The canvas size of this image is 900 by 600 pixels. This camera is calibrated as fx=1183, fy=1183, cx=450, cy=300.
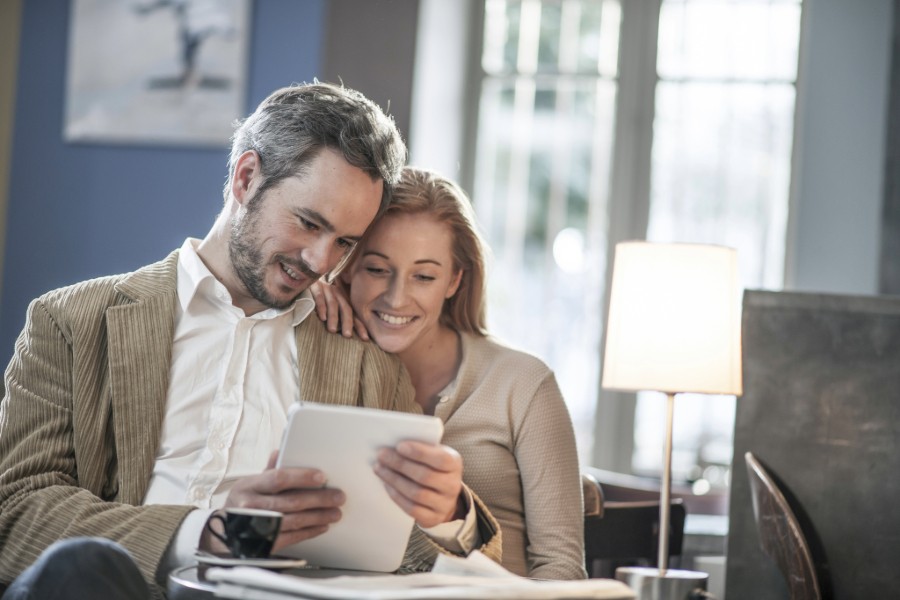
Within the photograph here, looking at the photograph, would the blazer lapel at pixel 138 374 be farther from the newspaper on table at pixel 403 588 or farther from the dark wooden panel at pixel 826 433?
the dark wooden panel at pixel 826 433

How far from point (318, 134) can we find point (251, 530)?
0.85 meters

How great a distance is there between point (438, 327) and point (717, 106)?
9.73 ft

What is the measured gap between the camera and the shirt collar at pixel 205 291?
2148mm

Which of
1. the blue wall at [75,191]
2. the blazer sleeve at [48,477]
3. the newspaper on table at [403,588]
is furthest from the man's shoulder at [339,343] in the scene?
the blue wall at [75,191]

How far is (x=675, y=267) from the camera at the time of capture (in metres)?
2.42

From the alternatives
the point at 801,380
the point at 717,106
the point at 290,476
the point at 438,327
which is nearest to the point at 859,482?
the point at 801,380

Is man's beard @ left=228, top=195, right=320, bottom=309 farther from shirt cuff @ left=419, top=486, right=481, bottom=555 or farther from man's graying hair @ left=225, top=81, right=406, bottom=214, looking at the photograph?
shirt cuff @ left=419, top=486, right=481, bottom=555

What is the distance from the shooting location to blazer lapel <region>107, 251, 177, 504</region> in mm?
2004

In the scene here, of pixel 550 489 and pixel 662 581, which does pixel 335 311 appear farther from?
pixel 662 581

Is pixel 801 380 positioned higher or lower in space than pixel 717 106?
lower

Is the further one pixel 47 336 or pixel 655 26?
pixel 655 26

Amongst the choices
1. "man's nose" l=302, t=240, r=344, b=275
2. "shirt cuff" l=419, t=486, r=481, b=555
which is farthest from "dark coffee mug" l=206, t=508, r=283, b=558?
"man's nose" l=302, t=240, r=344, b=275

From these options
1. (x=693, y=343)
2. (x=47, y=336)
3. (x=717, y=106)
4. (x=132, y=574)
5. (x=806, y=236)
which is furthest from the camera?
(x=717, y=106)

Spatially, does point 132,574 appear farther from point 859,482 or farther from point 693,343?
point 859,482
